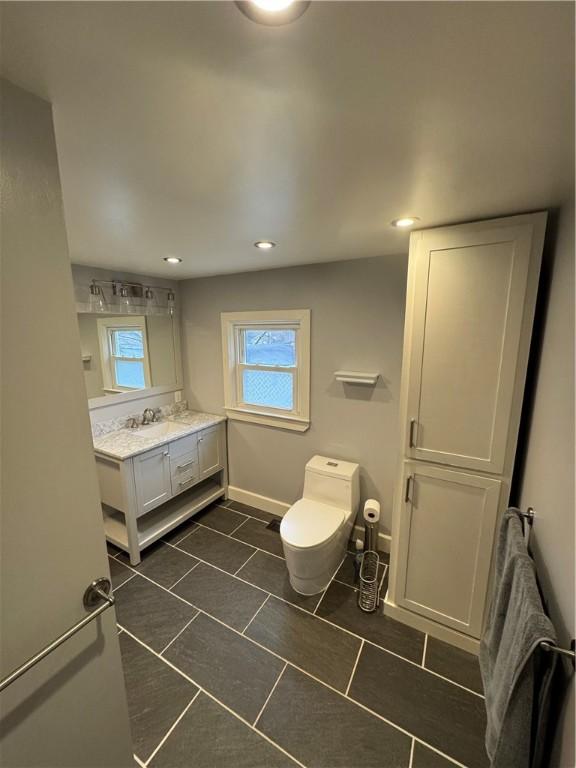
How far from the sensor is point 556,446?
105cm

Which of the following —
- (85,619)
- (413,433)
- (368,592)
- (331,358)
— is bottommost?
(368,592)

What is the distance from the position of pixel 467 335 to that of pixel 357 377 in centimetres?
86

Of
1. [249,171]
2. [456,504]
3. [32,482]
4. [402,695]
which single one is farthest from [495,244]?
[402,695]

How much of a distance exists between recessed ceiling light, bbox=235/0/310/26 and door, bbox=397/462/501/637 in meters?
1.69

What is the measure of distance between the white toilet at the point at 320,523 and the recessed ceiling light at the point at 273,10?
2.10 metres

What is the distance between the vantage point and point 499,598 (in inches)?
42.1

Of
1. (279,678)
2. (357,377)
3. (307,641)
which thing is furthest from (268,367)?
(279,678)

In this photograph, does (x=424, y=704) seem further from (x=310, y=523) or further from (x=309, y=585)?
(x=310, y=523)

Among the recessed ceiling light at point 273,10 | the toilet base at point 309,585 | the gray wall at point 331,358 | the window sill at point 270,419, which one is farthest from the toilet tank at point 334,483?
the recessed ceiling light at point 273,10

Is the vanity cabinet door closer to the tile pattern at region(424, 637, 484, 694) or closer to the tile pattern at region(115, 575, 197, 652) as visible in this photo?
the tile pattern at region(115, 575, 197, 652)

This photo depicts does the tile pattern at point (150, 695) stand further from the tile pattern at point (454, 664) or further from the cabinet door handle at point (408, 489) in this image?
the cabinet door handle at point (408, 489)

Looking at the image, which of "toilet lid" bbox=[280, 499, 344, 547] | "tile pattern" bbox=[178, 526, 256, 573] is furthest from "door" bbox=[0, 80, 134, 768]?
"tile pattern" bbox=[178, 526, 256, 573]

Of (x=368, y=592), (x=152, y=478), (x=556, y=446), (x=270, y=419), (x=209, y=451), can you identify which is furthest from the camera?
(x=209, y=451)

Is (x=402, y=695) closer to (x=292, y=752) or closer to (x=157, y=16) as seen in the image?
(x=292, y=752)
